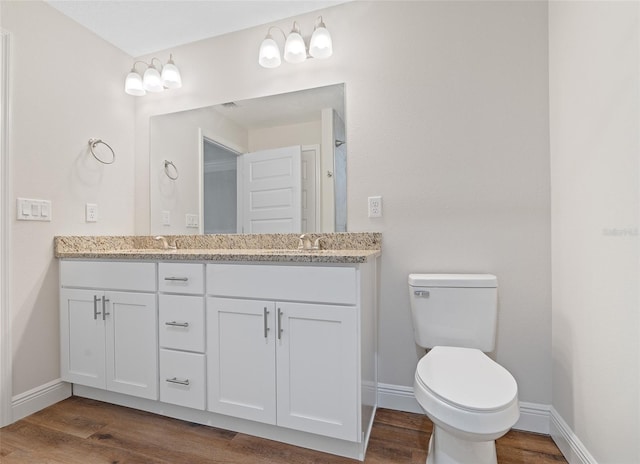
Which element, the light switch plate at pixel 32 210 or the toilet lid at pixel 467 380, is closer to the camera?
the toilet lid at pixel 467 380

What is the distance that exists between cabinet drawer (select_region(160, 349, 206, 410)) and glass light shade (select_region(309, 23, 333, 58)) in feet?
5.61

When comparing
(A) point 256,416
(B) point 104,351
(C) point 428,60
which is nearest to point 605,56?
(C) point 428,60

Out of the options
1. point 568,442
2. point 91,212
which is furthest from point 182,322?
point 568,442

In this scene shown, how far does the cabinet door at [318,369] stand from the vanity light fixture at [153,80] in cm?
172

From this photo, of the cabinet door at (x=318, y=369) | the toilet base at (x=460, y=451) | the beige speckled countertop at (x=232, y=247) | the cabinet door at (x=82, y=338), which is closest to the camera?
the toilet base at (x=460, y=451)

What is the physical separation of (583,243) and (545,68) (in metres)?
0.87

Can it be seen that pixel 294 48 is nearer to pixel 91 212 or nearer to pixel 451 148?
pixel 451 148

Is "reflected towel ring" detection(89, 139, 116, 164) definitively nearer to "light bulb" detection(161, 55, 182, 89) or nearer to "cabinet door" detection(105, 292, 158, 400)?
"light bulb" detection(161, 55, 182, 89)

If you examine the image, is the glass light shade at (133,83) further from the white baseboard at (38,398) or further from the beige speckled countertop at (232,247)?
the white baseboard at (38,398)

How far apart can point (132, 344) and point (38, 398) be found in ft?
2.04

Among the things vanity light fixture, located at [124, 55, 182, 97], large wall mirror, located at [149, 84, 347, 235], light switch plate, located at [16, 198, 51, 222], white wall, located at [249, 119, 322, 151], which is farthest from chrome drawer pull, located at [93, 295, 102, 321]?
vanity light fixture, located at [124, 55, 182, 97]

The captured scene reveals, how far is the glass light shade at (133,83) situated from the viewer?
6.83 ft

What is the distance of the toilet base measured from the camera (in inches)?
42.5

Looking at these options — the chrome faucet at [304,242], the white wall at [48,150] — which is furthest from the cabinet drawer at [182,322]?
the white wall at [48,150]
